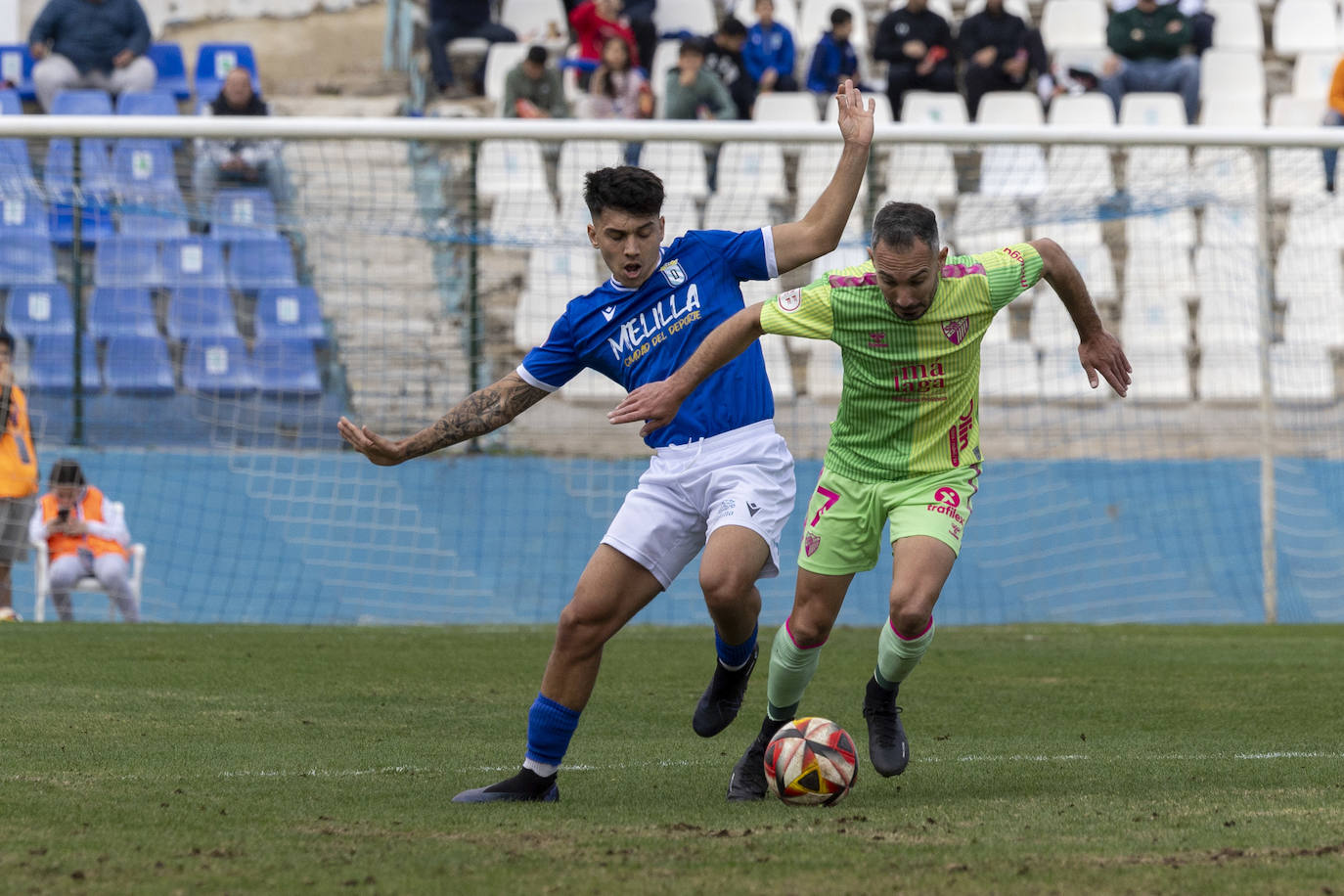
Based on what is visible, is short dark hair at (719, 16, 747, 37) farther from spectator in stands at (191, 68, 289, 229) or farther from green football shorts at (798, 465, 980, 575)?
green football shorts at (798, 465, 980, 575)

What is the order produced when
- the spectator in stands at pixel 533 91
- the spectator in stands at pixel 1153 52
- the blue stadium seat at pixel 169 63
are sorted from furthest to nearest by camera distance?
the spectator in stands at pixel 1153 52
the blue stadium seat at pixel 169 63
the spectator in stands at pixel 533 91

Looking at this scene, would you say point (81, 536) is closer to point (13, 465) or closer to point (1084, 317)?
point (13, 465)

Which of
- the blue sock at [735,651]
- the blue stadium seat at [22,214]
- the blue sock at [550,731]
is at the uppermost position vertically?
the blue stadium seat at [22,214]

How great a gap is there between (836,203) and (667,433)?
3.35 feet

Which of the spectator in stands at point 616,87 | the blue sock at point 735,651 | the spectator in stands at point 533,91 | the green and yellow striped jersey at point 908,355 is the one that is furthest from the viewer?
the spectator in stands at point 616,87

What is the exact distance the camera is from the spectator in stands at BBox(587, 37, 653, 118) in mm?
17078

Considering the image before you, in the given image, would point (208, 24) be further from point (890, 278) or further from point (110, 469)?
point (890, 278)

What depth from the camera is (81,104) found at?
55.8ft

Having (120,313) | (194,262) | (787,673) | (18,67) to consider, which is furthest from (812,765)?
(18,67)

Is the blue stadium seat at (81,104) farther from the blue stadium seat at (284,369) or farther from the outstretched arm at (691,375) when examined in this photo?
the outstretched arm at (691,375)

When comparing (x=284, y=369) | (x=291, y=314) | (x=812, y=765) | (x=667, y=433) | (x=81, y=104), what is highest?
(x=81, y=104)

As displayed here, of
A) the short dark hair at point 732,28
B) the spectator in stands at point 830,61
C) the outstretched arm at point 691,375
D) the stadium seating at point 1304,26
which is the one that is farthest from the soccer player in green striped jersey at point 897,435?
the stadium seating at point 1304,26

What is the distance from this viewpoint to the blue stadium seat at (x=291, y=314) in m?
13.9

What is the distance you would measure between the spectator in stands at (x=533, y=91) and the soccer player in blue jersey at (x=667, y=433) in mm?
10868
